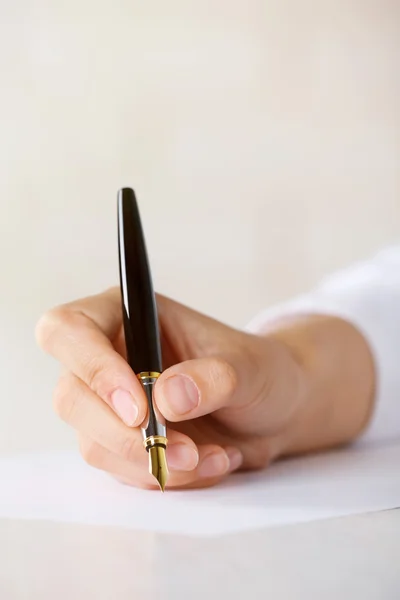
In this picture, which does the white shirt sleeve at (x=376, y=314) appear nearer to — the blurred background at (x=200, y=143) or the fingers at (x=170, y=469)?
the fingers at (x=170, y=469)

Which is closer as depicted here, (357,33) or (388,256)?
(388,256)

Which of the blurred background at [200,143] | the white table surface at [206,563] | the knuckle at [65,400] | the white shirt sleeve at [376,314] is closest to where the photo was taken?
the white table surface at [206,563]

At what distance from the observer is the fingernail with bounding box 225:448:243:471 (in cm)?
57

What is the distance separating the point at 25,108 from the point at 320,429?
31.1 inches

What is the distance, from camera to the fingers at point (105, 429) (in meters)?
0.48

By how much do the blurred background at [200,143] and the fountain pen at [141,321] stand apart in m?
0.57

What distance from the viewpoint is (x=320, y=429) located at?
2.13ft

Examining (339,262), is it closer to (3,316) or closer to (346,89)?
(346,89)

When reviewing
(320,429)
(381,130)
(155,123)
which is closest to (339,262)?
(381,130)

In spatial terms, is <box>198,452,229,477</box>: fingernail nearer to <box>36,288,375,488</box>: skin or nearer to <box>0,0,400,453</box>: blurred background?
<box>36,288,375,488</box>: skin

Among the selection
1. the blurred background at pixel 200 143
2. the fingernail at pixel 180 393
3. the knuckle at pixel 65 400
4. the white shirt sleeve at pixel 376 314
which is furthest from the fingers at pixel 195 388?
the blurred background at pixel 200 143

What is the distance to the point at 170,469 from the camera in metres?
0.51

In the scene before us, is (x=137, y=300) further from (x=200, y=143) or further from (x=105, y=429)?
(x=200, y=143)

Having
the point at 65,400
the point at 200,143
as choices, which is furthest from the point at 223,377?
the point at 200,143
